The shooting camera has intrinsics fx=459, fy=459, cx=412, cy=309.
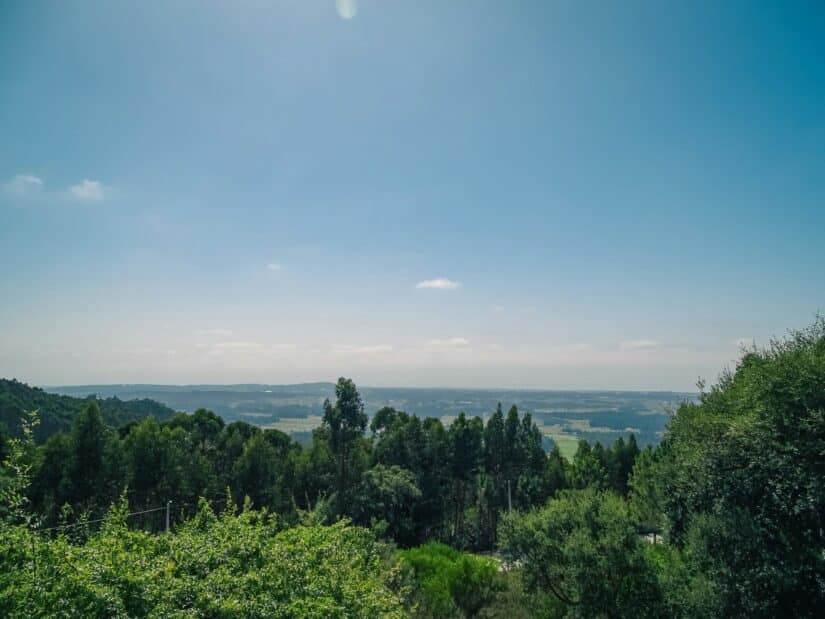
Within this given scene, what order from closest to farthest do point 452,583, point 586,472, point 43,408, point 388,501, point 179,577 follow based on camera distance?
1. point 179,577
2. point 452,583
3. point 388,501
4. point 586,472
5. point 43,408

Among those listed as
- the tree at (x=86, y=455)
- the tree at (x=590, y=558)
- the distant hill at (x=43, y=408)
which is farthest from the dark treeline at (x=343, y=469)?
the distant hill at (x=43, y=408)

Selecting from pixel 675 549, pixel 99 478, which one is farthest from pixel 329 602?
pixel 99 478

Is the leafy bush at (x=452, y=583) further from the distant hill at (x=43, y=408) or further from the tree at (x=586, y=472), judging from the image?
the distant hill at (x=43, y=408)

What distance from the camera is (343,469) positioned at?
118 ft

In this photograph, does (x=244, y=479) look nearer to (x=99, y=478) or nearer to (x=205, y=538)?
(x=99, y=478)

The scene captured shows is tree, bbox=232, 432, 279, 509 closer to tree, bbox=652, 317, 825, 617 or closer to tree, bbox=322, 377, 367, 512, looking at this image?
tree, bbox=322, 377, 367, 512

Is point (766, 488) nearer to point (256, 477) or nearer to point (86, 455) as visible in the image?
point (256, 477)

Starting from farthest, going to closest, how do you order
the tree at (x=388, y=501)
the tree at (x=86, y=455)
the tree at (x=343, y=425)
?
the tree at (x=343, y=425)
the tree at (x=388, y=501)
the tree at (x=86, y=455)

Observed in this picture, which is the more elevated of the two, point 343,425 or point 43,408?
point 343,425

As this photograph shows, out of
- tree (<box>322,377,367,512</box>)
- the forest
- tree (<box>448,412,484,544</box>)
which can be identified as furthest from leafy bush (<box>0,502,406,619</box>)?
tree (<box>448,412,484,544</box>)

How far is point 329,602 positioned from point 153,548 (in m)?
3.93

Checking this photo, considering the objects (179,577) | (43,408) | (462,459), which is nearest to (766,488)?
(179,577)

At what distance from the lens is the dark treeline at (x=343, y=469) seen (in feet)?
96.3

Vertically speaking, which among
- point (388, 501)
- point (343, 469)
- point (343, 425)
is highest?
point (343, 425)
